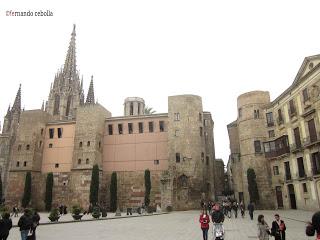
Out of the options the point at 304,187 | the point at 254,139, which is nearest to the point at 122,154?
the point at 254,139

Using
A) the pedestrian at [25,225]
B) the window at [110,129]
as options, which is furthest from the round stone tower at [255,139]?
the pedestrian at [25,225]

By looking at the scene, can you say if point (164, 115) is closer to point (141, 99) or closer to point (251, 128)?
point (251, 128)

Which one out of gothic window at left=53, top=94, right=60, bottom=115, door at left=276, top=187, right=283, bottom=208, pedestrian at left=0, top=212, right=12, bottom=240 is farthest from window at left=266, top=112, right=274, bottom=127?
gothic window at left=53, top=94, right=60, bottom=115

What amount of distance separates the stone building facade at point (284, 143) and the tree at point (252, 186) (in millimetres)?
1016

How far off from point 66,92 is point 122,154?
130 feet

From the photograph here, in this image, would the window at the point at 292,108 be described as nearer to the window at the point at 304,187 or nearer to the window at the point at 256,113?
the window at the point at 304,187

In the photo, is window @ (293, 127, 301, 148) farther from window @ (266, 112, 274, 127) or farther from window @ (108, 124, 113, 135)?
window @ (108, 124, 113, 135)

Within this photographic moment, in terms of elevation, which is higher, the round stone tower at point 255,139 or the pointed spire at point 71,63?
the pointed spire at point 71,63

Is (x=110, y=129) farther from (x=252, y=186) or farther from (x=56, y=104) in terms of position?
(x=56, y=104)

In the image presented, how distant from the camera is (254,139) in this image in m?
37.6

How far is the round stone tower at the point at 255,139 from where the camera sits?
117 feet

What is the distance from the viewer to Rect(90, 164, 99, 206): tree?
36438mm

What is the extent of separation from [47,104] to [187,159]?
49814 millimetres

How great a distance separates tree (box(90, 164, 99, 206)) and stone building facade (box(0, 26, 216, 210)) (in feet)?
4.71
